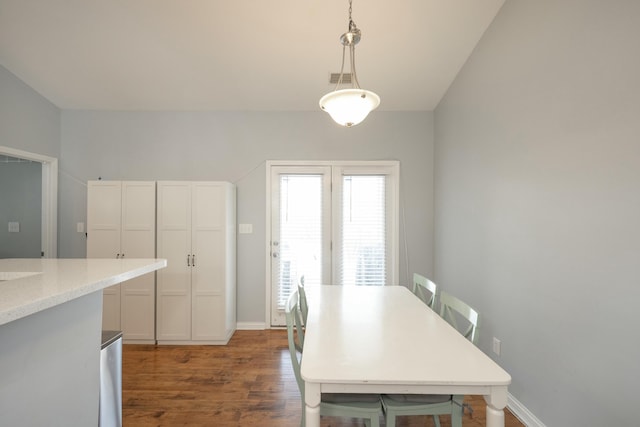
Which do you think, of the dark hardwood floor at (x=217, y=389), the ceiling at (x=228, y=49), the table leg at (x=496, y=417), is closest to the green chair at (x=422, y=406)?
the table leg at (x=496, y=417)

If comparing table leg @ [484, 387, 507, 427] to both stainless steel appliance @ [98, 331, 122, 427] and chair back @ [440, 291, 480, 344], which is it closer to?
chair back @ [440, 291, 480, 344]

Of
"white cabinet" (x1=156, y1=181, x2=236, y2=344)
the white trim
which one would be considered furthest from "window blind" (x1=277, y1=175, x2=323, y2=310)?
the white trim

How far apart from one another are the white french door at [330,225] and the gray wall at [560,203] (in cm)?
109

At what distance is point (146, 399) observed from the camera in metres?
2.05

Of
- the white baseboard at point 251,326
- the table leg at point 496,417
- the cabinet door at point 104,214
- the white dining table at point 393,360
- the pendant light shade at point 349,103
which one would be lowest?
the white baseboard at point 251,326

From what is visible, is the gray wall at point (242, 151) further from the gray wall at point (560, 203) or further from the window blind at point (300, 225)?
the gray wall at point (560, 203)

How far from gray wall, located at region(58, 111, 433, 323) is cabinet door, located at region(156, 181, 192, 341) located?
494 mm

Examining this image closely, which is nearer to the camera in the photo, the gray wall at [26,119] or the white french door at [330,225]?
the gray wall at [26,119]

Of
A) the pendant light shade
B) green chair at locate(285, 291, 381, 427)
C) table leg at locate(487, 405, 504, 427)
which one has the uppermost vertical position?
the pendant light shade

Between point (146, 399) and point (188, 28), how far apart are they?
312 centimetres

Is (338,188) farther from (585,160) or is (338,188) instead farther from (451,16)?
(585,160)

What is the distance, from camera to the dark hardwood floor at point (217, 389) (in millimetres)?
1830

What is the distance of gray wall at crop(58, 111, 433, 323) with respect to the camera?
3.35 metres

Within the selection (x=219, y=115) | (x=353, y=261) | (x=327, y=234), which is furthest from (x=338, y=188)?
(x=219, y=115)
